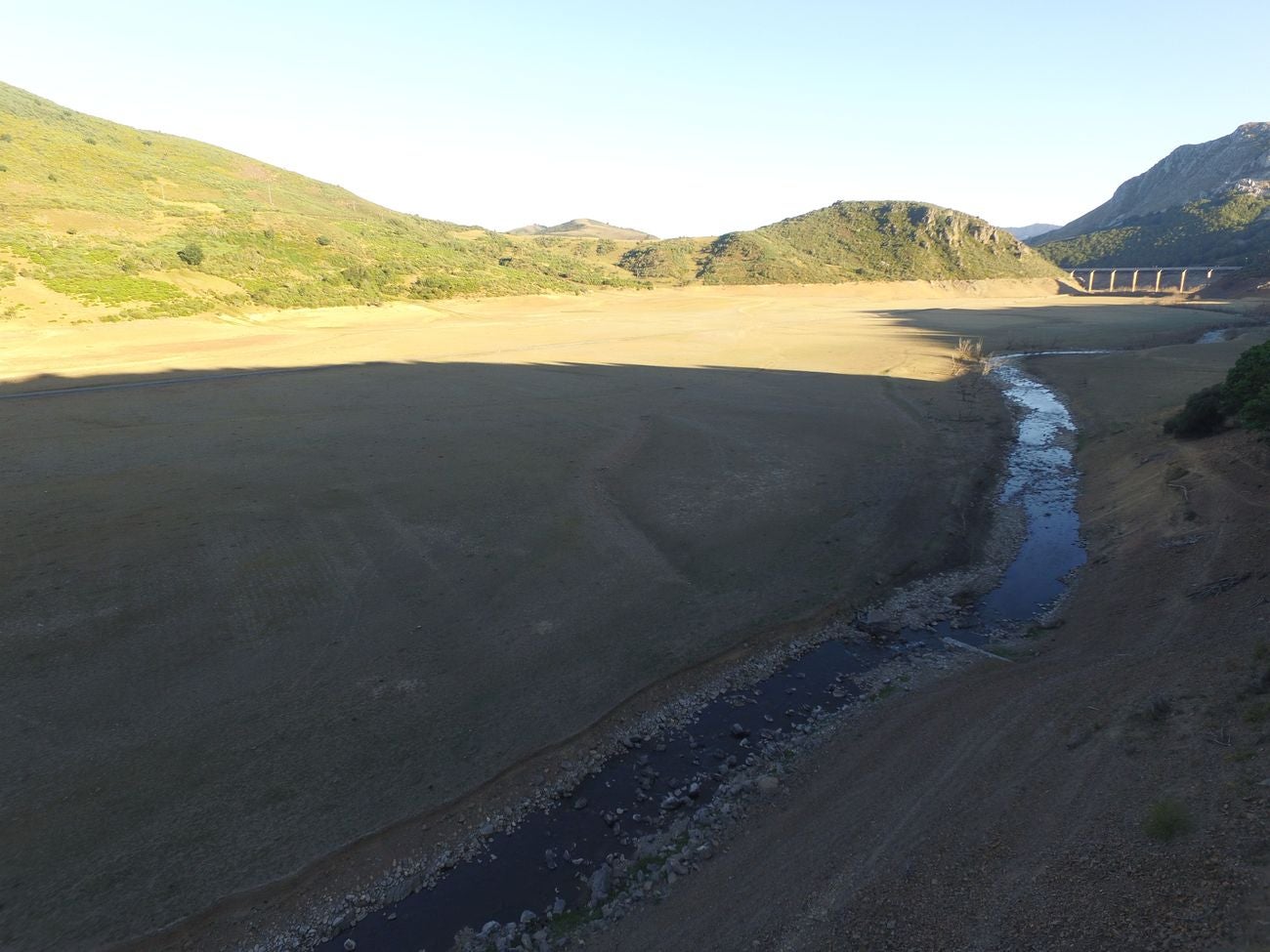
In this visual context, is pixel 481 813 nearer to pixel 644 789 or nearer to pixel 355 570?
pixel 644 789

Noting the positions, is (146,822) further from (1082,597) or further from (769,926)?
(1082,597)

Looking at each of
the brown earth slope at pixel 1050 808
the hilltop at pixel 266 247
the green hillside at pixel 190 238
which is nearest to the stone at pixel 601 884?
the brown earth slope at pixel 1050 808

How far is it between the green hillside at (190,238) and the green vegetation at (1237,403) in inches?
2245

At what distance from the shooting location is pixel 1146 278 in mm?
122438

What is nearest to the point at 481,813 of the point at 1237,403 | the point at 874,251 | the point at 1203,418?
the point at 1237,403

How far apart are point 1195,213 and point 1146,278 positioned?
3321 centimetres

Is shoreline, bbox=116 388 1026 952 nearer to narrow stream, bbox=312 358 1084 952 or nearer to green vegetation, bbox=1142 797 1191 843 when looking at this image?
narrow stream, bbox=312 358 1084 952

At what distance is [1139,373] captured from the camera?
36781 millimetres

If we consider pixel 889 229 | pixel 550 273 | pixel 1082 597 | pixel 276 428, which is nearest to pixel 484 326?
pixel 276 428

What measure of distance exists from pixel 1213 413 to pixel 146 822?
28386 millimetres

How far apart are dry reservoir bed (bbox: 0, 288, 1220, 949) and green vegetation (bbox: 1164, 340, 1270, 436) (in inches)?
237

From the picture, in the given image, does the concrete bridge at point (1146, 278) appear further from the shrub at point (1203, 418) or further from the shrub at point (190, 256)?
the shrub at point (190, 256)

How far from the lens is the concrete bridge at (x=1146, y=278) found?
359 feet

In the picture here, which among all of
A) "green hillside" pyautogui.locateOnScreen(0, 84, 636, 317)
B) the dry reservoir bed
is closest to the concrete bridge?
"green hillside" pyautogui.locateOnScreen(0, 84, 636, 317)
